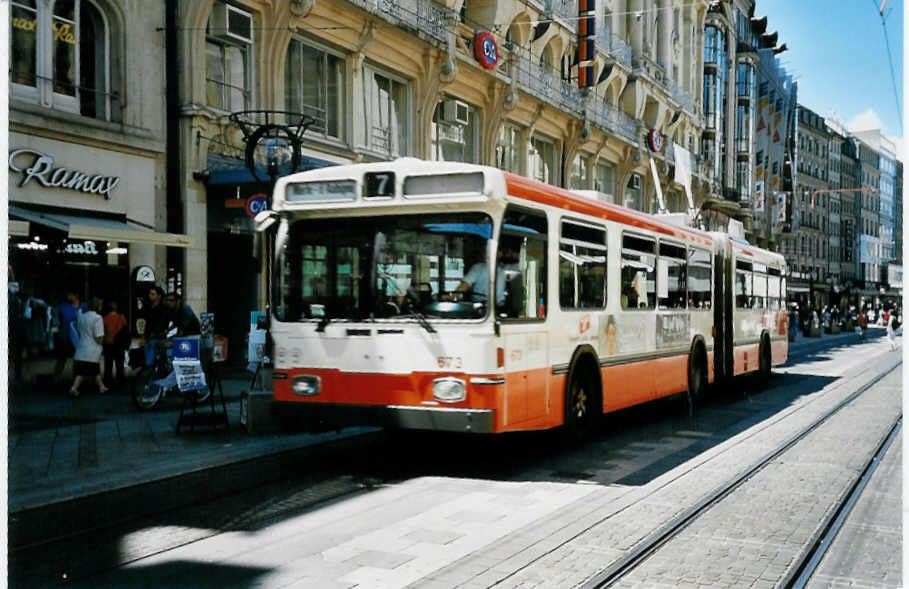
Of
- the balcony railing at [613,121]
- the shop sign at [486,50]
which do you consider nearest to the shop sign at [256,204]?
the shop sign at [486,50]

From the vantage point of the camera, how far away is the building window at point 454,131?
25.7m

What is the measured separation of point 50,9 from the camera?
14.7m

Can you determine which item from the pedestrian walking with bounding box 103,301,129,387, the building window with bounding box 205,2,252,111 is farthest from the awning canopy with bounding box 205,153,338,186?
the pedestrian walking with bounding box 103,301,129,387

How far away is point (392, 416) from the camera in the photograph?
8.33m

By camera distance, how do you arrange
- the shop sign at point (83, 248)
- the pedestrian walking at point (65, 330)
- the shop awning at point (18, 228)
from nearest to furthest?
the shop awning at point (18, 228) → the pedestrian walking at point (65, 330) → the shop sign at point (83, 248)

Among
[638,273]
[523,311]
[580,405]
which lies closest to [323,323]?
[523,311]

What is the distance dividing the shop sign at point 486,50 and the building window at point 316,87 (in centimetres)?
553

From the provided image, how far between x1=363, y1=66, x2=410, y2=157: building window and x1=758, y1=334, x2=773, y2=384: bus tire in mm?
10178

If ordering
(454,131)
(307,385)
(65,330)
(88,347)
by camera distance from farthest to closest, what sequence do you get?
(454,131)
(65,330)
(88,347)
(307,385)

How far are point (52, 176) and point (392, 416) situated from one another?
900 centimetres

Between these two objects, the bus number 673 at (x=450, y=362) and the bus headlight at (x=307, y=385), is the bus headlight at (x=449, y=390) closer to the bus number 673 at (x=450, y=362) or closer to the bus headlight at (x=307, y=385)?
the bus number 673 at (x=450, y=362)

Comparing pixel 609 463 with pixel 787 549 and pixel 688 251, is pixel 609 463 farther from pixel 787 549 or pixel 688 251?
pixel 688 251

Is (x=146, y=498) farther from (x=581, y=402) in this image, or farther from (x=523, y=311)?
(x=581, y=402)

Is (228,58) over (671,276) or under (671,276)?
over
